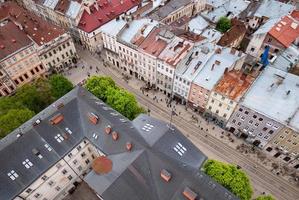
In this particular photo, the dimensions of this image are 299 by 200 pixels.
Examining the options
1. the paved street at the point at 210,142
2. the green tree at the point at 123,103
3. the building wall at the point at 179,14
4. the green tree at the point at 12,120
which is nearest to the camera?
the green tree at the point at 12,120

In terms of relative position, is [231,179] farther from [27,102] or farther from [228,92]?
[27,102]

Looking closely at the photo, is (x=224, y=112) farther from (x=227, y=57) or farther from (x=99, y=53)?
(x=99, y=53)

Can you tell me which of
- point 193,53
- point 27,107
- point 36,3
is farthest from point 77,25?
point 193,53

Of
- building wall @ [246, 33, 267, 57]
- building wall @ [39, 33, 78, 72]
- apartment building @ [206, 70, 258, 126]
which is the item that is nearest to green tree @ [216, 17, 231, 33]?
building wall @ [246, 33, 267, 57]

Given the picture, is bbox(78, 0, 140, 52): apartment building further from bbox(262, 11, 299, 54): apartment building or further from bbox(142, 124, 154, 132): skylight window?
bbox(262, 11, 299, 54): apartment building

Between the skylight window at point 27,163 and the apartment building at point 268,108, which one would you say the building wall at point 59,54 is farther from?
the apartment building at point 268,108

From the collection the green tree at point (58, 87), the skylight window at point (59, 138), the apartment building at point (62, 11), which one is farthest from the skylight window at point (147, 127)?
the apartment building at point (62, 11)

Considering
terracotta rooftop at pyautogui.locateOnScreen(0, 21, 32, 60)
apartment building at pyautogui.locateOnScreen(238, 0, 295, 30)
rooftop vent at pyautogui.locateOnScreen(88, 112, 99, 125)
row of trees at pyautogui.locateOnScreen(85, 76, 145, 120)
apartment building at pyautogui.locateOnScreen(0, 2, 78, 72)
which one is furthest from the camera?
apartment building at pyautogui.locateOnScreen(238, 0, 295, 30)
